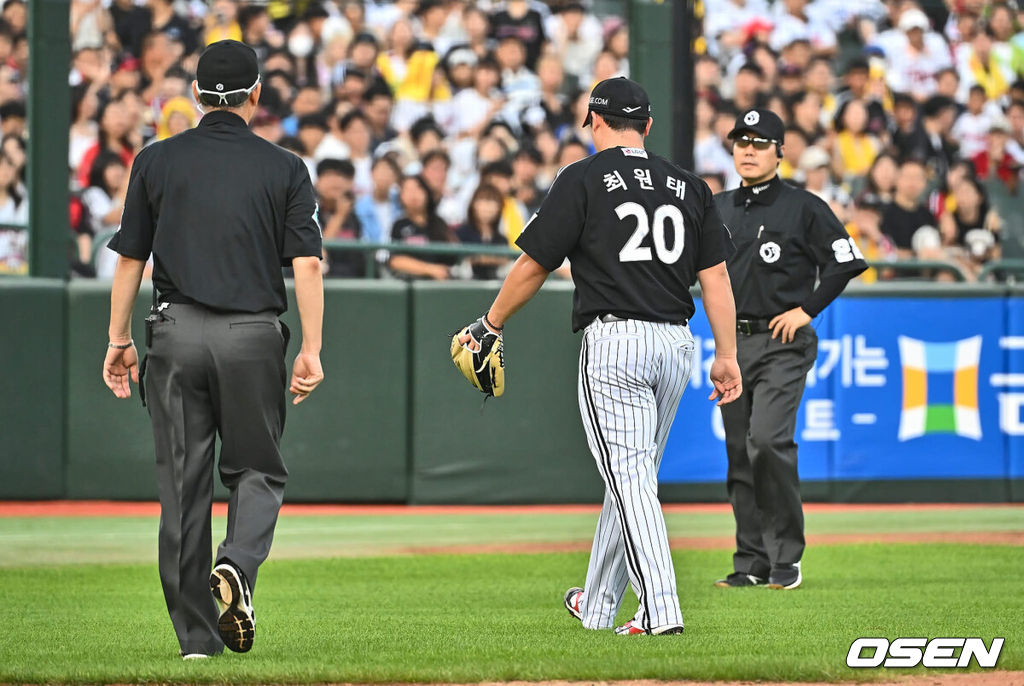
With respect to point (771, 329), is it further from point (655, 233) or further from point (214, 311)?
point (214, 311)

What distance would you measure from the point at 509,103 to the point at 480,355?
8187 millimetres

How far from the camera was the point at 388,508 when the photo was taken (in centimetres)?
1055

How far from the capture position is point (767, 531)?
700 cm

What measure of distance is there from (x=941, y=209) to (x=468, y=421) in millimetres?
4952

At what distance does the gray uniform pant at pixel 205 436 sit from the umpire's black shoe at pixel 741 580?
2.91m

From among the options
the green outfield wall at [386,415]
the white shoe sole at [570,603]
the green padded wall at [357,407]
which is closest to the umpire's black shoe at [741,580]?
the white shoe sole at [570,603]

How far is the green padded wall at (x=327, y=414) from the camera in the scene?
10.2m

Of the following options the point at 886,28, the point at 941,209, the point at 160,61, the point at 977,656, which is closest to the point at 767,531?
the point at 977,656

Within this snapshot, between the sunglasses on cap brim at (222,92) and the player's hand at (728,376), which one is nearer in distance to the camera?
the sunglasses on cap brim at (222,92)

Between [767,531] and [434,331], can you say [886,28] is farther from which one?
[767,531]

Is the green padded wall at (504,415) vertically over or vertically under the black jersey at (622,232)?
under

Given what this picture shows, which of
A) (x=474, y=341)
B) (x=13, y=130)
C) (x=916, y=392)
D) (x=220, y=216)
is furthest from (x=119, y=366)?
(x=13, y=130)

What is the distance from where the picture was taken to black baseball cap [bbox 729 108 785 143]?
7023mm

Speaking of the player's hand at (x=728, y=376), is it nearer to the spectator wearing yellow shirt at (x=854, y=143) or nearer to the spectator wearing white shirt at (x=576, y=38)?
the spectator wearing yellow shirt at (x=854, y=143)
